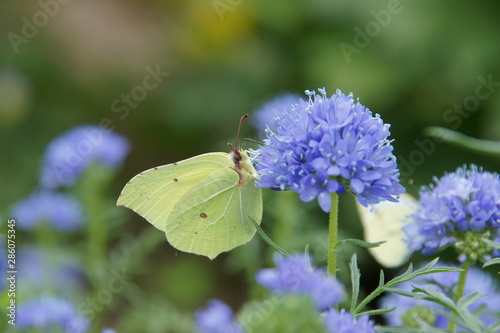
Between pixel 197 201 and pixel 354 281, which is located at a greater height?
pixel 197 201

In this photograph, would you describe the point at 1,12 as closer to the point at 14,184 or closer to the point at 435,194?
the point at 14,184

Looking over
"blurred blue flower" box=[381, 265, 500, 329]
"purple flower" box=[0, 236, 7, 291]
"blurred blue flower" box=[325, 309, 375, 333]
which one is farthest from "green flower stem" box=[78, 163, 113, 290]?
"blurred blue flower" box=[325, 309, 375, 333]

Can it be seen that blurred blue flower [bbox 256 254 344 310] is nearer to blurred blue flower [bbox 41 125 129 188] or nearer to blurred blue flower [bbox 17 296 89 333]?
blurred blue flower [bbox 17 296 89 333]

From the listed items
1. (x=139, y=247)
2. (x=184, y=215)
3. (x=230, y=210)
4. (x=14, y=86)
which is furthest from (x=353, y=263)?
(x=14, y=86)

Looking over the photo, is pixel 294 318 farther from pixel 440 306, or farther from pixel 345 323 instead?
pixel 440 306

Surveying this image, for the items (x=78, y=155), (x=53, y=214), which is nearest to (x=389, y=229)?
(x=78, y=155)

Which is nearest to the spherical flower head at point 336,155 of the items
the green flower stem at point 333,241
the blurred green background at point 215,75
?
the green flower stem at point 333,241
